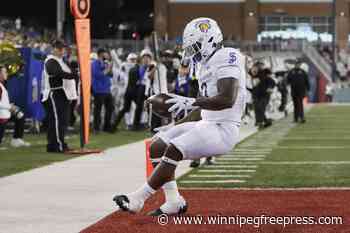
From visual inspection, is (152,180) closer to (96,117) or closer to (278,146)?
(278,146)

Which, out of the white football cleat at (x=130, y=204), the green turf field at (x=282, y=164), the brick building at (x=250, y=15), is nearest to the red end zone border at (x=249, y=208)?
the white football cleat at (x=130, y=204)

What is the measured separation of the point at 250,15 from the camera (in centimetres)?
7050

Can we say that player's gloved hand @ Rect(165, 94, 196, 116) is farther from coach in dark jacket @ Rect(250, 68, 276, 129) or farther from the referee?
coach in dark jacket @ Rect(250, 68, 276, 129)

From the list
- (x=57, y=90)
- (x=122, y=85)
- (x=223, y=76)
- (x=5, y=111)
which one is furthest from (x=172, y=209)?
(x=122, y=85)

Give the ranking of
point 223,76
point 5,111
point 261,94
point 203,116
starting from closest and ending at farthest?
1. point 223,76
2. point 203,116
3. point 5,111
4. point 261,94

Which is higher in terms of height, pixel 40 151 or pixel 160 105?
pixel 160 105

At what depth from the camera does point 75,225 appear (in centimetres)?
778

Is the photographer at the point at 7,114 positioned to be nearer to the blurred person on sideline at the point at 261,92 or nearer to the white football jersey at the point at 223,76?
the white football jersey at the point at 223,76

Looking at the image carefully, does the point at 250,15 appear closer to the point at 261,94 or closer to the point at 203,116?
the point at 261,94

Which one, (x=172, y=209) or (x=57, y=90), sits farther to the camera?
(x=57, y=90)

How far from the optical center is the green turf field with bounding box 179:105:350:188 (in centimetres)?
1101

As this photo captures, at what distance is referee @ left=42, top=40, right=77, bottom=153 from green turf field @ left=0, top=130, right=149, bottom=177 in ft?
1.24

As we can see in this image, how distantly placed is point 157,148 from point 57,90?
776 cm

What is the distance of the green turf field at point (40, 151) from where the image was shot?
44.2 ft
